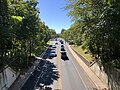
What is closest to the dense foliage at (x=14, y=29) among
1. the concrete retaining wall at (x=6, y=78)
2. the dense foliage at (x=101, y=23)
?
the concrete retaining wall at (x=6, y=78)

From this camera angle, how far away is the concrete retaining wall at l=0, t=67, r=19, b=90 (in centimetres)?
2008

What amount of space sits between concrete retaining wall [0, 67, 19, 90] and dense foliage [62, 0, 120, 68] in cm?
897

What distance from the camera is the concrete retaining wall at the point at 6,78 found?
2008cm

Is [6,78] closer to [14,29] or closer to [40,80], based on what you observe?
[40,80]

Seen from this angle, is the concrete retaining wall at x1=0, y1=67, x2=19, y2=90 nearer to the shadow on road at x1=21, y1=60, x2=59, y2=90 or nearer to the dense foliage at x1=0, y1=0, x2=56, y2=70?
the dense foliage at x1=0, y1=0, x2=56, y2=70

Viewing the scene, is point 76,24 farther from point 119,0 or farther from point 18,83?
point 18,83

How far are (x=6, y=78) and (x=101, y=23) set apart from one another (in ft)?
35.6

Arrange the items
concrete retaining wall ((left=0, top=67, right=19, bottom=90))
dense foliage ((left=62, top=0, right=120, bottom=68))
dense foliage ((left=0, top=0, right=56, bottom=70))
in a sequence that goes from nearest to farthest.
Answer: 1. dense foliage ((left=62, top=0, right=120, bottom=68))
2. concrete retaining wall ((left=0, top=67, right=19, bottom=90))
3. dense foliage ((left=0, top=0, right=56, bottom=70))

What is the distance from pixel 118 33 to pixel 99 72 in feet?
29.2

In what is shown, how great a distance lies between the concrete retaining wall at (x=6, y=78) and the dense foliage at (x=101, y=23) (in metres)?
8.97

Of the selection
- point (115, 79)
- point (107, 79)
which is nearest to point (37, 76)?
point (107, 79)

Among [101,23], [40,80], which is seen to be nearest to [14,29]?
[40,80]

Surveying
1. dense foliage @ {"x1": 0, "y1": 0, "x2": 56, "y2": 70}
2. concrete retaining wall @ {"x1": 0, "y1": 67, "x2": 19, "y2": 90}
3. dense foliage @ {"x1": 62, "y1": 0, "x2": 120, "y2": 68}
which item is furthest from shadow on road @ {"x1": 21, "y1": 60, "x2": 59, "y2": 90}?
dense foliage @ {"x1": 62, "y1": 0, "x2": 120, "y2": 68}

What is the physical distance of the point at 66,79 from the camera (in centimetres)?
2627
